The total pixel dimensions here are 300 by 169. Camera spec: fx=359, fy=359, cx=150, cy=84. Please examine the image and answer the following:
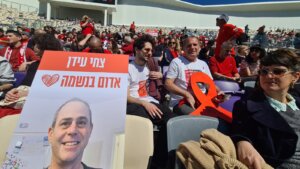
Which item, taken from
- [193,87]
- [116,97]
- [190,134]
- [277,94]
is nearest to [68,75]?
[116,97]

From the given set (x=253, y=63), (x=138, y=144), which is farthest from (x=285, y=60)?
(x=253, y=63)

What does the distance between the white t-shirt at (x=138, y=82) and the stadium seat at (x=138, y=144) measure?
1401mm

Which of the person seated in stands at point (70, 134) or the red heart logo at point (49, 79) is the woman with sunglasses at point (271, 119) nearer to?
the person seated in stands at point (70, 134)

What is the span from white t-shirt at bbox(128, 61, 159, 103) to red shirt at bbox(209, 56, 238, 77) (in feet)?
5.00

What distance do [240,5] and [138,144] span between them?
4562 centimetres

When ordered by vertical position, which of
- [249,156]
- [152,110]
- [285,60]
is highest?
[285,60]

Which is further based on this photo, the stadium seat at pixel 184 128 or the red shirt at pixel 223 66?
the red shirt at pixel 223 66

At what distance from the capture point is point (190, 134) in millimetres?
2588

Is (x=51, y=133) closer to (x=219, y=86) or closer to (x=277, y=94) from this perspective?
(x=277, y=94)

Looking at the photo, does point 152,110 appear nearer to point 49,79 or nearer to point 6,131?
point 6,131

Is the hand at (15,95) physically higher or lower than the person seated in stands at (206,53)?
lower

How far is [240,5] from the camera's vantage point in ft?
149

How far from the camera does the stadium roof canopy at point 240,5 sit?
43.1m

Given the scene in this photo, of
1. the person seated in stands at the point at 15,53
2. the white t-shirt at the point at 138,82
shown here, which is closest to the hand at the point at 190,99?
the white t-shirt at the point at 138,82
